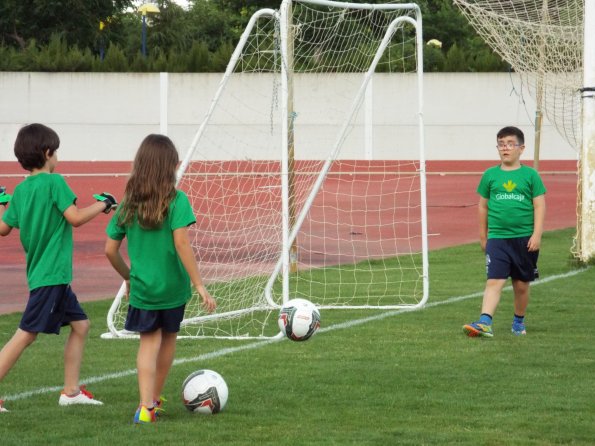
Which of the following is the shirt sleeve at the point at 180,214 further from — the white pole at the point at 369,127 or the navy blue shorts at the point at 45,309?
the white pole at the point at 369,127

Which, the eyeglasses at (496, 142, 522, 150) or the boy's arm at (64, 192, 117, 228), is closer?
the boy's arm at (64, 192, 117, 228)

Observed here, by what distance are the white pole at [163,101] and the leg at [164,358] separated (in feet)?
109

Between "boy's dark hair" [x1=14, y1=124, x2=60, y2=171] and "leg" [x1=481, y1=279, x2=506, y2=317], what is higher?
"boy's dark hair" [x1=14, y1=124, x2=60, y2=171]

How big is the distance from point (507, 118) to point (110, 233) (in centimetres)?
3381

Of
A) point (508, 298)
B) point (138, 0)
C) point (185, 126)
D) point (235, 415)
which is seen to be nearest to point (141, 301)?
point (235, 415)

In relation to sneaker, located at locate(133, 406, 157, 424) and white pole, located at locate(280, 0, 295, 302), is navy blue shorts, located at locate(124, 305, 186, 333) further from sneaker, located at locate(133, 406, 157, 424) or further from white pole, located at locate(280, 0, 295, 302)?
white pole, located at locate(280, 0, 295, 302)

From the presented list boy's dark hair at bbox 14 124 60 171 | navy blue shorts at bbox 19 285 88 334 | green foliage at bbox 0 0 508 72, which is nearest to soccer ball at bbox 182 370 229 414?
navy blue shorts at bbox 19 285 88 334

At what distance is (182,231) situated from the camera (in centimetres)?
586

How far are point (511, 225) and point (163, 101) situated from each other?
102 ft

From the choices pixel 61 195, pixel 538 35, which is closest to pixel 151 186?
pixel 61 195

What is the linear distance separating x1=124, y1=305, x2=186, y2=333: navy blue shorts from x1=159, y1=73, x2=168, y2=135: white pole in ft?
109

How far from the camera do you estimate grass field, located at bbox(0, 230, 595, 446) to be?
18.8ft

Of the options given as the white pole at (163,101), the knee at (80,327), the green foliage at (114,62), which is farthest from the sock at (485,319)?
the green foliage at (114,62)

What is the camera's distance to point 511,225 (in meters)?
8.96
